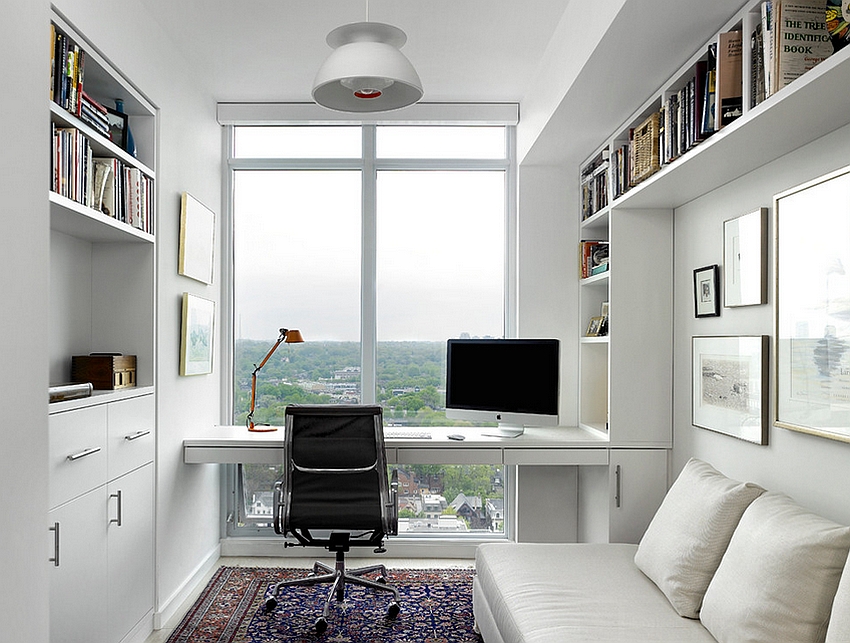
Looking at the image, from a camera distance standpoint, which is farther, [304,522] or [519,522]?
[519,522]

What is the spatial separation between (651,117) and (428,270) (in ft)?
6.44

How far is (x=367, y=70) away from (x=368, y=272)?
2.33m

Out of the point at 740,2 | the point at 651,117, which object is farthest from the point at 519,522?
the point at 740,2

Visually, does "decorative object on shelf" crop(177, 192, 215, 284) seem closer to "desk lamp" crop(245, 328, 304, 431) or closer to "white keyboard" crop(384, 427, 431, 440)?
"desk lamp" crop(245, 328, 304, 431)

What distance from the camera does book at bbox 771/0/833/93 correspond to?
1.92 meters

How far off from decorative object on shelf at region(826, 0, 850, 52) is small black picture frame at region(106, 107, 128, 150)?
2.55 m

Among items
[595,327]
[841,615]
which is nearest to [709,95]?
[841,615]

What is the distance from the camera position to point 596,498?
3.96 metres

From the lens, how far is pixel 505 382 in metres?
4.01

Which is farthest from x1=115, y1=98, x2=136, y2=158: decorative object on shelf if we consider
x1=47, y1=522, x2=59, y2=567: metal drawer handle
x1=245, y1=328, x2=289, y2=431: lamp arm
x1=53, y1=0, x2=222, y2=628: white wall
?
x1=47, y1=522, x2=59, y2=567: metal drawer handle

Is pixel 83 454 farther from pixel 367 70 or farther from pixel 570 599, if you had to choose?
pixel 570 599

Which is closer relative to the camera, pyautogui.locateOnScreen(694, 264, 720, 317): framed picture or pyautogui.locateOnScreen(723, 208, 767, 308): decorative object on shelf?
pyautogui.locateOnScreen(723, 208, 767, 308): decorative object on shelf

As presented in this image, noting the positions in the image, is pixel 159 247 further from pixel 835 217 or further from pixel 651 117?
pixel 835 217

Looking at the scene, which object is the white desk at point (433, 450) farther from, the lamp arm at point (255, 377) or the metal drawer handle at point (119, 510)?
the metal drawer handle at point (119, 510)
